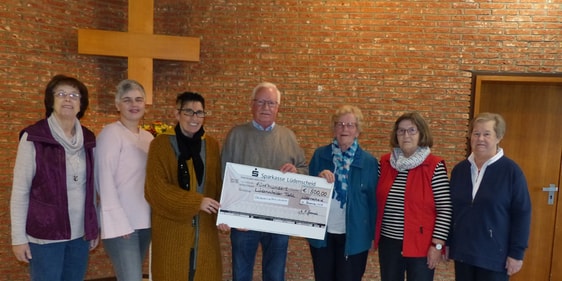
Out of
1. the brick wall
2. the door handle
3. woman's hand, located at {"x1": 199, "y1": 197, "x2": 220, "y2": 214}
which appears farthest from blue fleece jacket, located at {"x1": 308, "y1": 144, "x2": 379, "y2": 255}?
the door handle

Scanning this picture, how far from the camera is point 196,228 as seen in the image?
2445 mm

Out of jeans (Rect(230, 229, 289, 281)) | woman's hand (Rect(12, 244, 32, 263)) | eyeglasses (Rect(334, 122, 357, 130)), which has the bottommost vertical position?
jeans (Rect(230, 229, 289, 281))

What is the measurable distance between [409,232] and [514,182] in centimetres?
68

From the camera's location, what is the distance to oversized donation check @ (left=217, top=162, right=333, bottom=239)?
2.50 meters

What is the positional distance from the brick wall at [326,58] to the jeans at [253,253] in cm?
203

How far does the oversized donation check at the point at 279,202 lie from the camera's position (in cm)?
250

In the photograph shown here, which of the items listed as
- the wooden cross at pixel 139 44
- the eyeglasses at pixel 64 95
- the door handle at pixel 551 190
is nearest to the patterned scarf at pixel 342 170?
the eyeglasses at pixel 64 95

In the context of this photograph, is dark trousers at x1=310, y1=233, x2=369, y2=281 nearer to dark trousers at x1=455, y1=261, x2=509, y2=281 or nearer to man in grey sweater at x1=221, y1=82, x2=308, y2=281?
man in grey sweater at x1=221, y1=82, x2=308, y2=281

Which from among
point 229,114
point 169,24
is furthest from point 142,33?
point 229,114

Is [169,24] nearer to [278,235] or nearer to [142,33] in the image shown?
[142,33]

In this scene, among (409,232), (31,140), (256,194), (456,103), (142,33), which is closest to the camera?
(31,140)

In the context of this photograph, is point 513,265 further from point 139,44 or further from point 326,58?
point 139,44

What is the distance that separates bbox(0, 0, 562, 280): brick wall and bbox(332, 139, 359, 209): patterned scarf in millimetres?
2077

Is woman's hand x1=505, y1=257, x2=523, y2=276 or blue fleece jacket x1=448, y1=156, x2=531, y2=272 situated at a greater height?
blue fleece jacket x1=448, y1=156, x2=531, y2=272
